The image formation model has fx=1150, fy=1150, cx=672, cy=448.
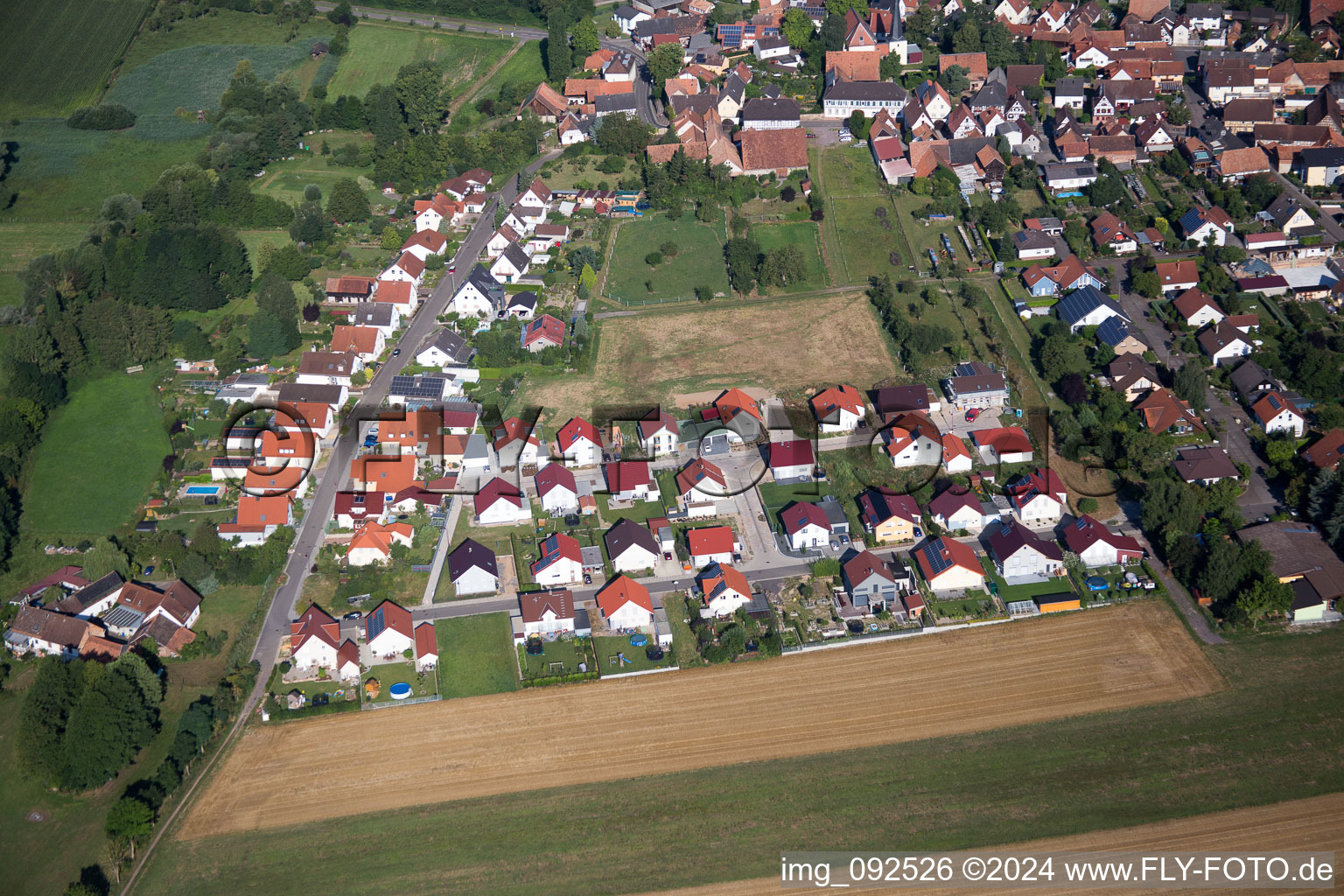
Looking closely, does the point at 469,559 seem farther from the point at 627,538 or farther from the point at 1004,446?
the point at 1004,446

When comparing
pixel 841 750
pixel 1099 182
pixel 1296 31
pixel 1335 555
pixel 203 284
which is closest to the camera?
pixel 841 750

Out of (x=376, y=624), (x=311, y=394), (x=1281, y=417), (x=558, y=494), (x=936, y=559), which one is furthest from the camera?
(x=311, y=394)

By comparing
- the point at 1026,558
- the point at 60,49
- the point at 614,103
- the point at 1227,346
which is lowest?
the point at 1026,558

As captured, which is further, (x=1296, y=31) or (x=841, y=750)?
(x=1296, y=31)

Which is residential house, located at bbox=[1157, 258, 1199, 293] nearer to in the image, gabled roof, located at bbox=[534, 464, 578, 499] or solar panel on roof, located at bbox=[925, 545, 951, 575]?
solar panel on roof, located at bbox=[925, 545, 951, 575]

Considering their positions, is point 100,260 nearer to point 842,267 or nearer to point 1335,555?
point 842,267

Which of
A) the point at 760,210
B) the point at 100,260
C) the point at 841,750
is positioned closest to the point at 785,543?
the point at 841,750

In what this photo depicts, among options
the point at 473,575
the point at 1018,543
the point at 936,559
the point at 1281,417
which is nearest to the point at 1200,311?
the point at 1281,417

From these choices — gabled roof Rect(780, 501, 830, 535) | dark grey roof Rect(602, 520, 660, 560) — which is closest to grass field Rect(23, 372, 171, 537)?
dark grey roof Rect(602, 520, 660, 560)
